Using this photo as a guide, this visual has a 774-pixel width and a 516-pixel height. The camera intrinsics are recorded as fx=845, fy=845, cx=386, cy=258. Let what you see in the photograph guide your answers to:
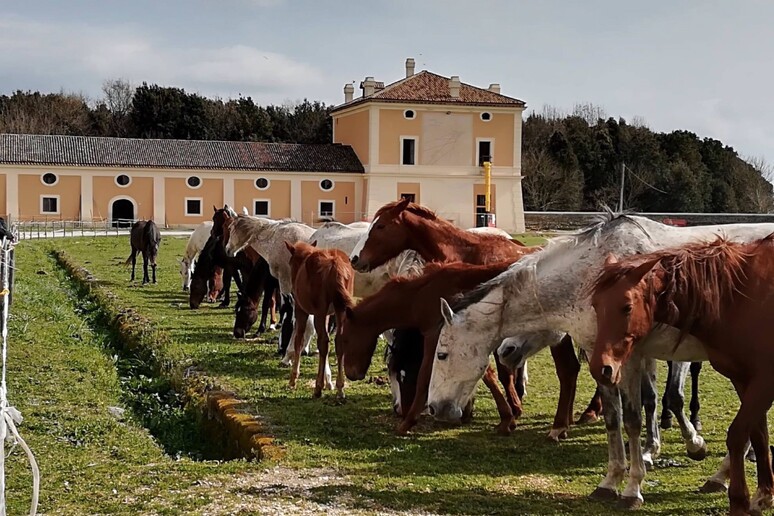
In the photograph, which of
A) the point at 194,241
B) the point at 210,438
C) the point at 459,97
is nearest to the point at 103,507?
the point at 210,438

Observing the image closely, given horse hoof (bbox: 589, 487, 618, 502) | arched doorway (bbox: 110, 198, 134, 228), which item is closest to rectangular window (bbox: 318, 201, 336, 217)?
arched doorway (bbox: 110, 198, 134, 228)

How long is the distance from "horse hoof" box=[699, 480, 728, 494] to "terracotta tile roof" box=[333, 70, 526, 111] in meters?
49.3

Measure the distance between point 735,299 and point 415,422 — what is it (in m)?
3.01

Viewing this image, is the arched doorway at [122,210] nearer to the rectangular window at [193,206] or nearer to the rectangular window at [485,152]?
the rectangular window at [193,206]

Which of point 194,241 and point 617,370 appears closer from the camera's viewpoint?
point 617,370

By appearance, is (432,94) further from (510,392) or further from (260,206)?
(510,392)

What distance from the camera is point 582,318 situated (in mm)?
5895

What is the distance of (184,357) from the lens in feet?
35.0

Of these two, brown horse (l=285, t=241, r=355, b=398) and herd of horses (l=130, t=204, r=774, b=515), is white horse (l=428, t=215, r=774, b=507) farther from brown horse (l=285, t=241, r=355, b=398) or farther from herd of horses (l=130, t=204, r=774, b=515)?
brown horse (l=285, t=241, r=355, b=398)

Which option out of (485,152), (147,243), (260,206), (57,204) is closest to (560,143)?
(485,152)

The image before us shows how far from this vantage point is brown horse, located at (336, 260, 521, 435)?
7.02 metres

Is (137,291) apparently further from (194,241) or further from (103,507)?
(103,507)

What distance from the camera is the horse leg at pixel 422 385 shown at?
22.5 ft

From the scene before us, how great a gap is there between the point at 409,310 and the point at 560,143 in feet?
216
